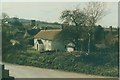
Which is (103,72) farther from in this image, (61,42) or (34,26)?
(34,26)

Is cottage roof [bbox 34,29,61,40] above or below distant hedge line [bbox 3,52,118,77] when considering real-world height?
above

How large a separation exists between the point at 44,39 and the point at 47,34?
250 mm

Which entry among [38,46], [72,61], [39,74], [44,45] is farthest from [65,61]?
[39,74]

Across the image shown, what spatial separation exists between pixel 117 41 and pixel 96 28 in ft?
4.18

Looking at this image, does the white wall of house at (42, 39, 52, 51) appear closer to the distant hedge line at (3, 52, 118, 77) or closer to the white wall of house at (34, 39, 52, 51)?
the white wall of house at (34, 39, 52, 51)

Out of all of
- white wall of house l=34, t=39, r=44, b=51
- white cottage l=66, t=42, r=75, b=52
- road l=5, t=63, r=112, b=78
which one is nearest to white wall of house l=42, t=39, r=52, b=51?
white wall of house l=34, t=39, r=44, b=51

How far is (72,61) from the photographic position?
31.4 ft

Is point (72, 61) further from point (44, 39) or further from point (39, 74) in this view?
point (44, 39)

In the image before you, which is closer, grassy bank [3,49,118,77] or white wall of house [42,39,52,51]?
grassy bank [3,49,118,77]

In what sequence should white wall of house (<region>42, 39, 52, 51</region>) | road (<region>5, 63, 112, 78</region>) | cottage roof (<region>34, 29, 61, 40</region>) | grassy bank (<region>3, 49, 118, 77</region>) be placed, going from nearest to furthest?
road (<region>5, 63, 112, 78</region>)
grassy bank (<region>3, 49, 118, 77</region>)
white wall of house (<region>42, 39, 52, 51</region>)
cottage roof (<region>34, 29, 61, 40</region>)

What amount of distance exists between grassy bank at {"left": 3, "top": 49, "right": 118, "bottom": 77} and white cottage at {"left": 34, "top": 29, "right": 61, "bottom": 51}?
37cm

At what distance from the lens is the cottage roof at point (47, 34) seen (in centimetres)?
1111

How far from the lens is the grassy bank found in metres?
8.82

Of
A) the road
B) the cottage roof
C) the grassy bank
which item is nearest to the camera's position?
the road
